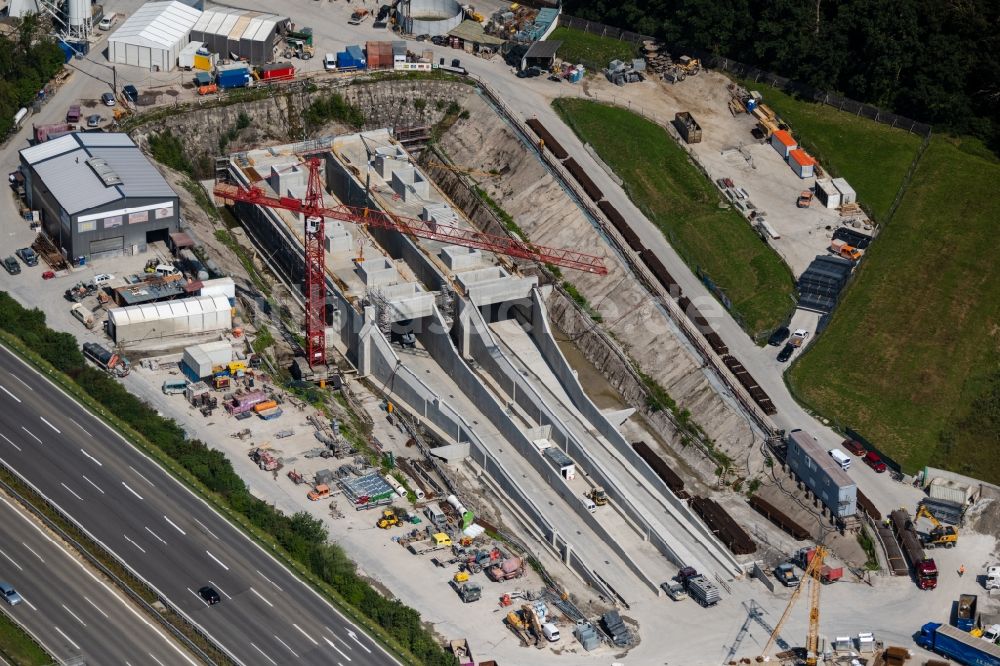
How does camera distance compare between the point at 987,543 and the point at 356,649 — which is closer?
the point at 356,649

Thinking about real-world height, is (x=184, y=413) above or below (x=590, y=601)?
above

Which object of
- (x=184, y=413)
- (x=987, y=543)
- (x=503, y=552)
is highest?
(x=184, y=413)

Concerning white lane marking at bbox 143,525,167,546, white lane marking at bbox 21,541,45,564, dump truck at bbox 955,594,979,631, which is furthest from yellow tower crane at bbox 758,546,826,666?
white lane marking at bbox 21,541,45,564

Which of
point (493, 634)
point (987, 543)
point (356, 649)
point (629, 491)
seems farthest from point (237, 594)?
point (987, 543)

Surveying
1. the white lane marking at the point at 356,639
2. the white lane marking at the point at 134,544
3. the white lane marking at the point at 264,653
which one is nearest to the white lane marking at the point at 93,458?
the white lane marking at the point at 134,544

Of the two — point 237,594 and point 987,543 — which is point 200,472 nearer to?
point 237,594

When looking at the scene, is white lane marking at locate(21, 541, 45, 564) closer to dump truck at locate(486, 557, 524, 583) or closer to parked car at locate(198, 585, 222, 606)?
parked car at locate(198, 585, 222, 606)

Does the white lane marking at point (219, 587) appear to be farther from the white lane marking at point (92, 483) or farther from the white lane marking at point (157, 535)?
the white lane marking at point (92, 483)
